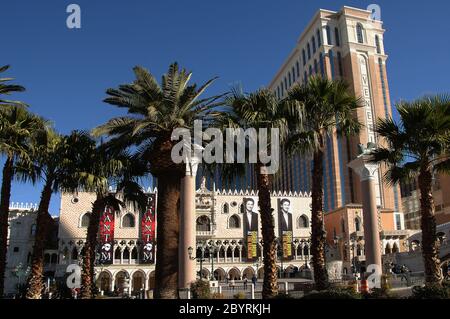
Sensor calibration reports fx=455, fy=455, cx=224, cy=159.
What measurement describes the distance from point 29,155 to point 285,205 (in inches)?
1808

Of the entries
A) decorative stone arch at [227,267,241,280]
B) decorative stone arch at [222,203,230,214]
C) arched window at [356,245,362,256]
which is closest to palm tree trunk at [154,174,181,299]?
decorative stone arch at [222,203,230,214]

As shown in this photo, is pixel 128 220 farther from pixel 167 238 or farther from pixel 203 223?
pixel 167 238

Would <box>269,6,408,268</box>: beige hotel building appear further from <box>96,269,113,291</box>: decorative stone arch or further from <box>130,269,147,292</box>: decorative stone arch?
<box>96,269,113,291</box>: decorative stone arch

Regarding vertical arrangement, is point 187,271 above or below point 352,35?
below

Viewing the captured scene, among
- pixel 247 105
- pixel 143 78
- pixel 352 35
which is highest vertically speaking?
pixel 352 35

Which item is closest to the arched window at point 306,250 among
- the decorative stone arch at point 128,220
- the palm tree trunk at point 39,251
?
the decorative stone arch at point 128,220

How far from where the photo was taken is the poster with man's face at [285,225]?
195ft

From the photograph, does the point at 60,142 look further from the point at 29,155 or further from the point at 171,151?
the point at 171,151

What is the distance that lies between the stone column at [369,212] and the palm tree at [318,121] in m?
2.88

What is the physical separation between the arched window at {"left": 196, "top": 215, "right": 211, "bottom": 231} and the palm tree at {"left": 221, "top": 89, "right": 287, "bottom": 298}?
4383cm

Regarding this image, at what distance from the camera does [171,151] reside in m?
19.0

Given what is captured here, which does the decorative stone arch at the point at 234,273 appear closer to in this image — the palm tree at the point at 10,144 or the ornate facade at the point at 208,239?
the ornate facade at the point at 208,239

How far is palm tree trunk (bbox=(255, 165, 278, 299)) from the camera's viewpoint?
1541 centimetres
